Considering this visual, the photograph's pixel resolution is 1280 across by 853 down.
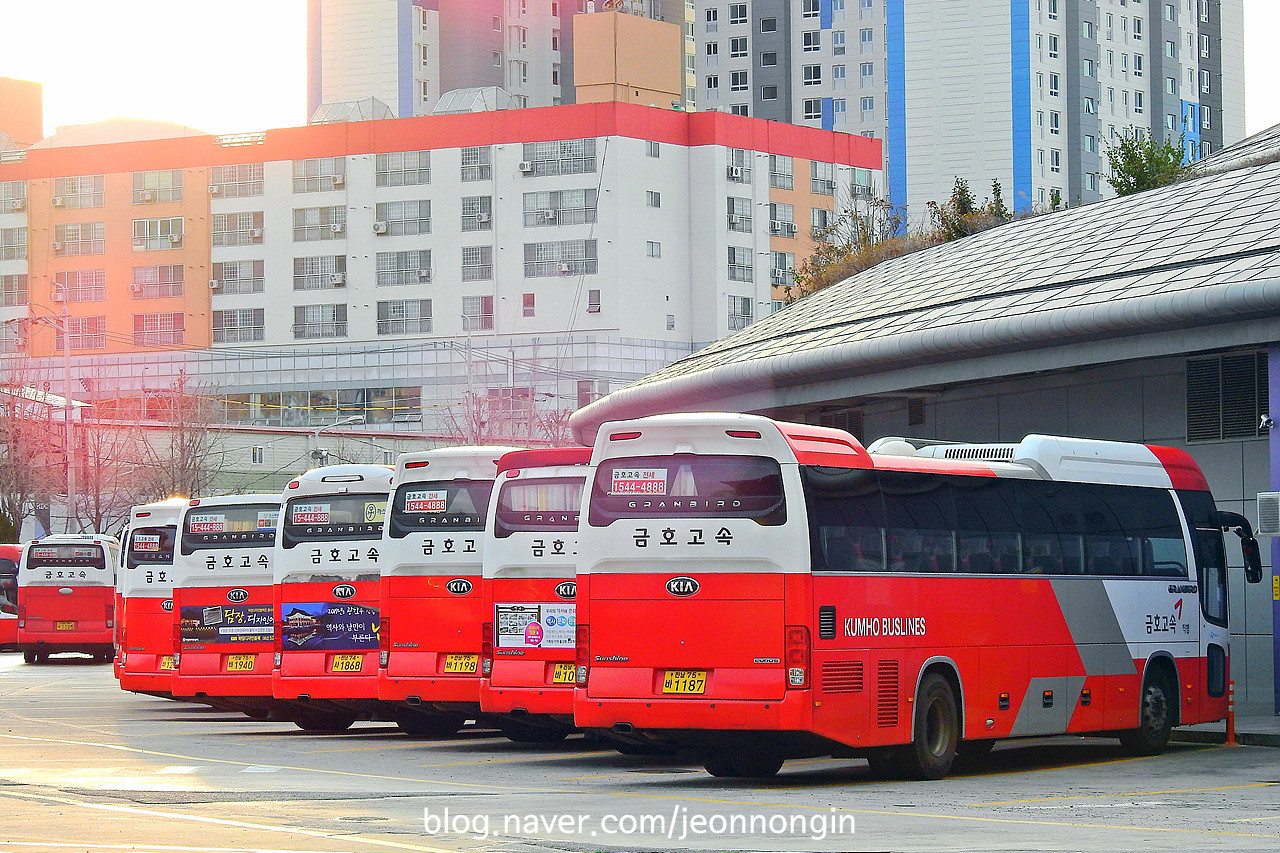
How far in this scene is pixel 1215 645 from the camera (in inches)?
808

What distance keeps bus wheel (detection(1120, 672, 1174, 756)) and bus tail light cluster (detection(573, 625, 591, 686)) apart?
259 inches

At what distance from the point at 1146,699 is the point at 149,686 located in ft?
44.6

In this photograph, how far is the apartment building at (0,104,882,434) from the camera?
3688 inches

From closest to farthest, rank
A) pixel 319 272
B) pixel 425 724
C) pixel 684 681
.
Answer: pixel 684 681 → pixel 425 724 → pixel 319 272

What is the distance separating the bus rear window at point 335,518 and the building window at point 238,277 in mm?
80564

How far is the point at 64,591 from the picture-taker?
4306 centimetres

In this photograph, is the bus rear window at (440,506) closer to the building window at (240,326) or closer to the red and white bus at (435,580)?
the red and white bus at (435,580)

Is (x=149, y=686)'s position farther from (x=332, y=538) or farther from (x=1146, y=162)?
(x=1146, y=162)

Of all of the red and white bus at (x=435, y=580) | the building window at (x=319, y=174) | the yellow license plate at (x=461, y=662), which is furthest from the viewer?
the building window at (x=319, y=174)

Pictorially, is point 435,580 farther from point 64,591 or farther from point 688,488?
point 64,591

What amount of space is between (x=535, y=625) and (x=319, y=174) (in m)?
83.7

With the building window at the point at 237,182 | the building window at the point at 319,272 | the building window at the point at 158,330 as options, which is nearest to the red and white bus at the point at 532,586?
the building window at the point at 319,272

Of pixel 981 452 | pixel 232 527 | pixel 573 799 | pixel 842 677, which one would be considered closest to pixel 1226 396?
pixel 981 452

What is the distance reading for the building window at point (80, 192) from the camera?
10231 cm
